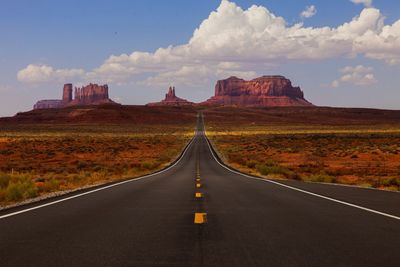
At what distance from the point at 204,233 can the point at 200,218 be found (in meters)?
1.68

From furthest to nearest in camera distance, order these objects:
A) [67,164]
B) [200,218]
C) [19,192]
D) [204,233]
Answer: [67,164], [19,192], [200,218], [204,233]

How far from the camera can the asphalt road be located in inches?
234

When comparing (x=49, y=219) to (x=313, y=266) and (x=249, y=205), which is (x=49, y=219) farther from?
(x=313, y=266)

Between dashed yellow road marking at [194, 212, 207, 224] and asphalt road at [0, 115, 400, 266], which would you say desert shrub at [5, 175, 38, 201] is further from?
dashed yellow road marking at [194, 212, 207, 224]

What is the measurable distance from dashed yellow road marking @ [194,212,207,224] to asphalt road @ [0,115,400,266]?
0.04 meters

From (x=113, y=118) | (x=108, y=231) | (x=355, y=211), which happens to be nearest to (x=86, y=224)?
(x=108, y=231)

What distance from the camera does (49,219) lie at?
938 cm

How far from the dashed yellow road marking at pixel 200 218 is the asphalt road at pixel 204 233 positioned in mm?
41

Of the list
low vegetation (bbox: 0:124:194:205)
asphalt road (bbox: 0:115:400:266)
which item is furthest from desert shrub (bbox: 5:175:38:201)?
asphalt road (bbox: 0:115:400:266)

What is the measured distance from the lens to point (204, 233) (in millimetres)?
7750

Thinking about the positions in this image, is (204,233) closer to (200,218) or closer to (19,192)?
(200,218)

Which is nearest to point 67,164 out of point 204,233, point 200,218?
point 200,218

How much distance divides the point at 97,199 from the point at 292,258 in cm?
838

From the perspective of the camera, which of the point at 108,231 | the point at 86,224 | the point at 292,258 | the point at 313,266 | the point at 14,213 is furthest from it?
the point at 14,213
